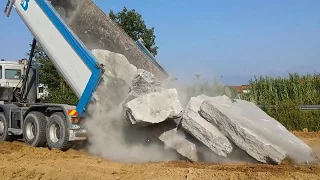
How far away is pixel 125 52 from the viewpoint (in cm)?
1108

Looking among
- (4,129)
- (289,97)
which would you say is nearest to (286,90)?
(289,97)

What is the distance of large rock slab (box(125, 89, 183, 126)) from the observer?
8.17 m

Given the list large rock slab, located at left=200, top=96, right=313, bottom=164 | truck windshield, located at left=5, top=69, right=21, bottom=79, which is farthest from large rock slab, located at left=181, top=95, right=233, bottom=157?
truck windshield, located at left=5, top=69, right=21, bottom=79

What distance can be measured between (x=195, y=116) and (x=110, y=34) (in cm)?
413

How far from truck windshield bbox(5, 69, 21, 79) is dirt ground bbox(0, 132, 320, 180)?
13.0 ft

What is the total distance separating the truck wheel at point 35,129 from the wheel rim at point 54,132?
36 cm

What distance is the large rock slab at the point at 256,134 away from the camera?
24.5ft

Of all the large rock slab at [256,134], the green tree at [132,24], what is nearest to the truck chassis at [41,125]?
the large rock slab at [256,134]

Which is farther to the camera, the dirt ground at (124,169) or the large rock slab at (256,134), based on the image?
the large rock slab at (256,134)

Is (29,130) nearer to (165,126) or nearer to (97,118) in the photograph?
(97,118)

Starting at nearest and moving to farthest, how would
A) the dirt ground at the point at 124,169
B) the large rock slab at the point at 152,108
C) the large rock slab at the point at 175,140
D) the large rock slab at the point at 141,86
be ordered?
the dirt ground at the point at 124,169 → the large rock slab at the point at 152,108 → the large rock slab at the point at 175,140 → the large rock slab at the point at 141,86

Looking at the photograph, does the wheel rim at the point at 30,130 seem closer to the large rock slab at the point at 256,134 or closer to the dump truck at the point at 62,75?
the dump truck at the point at 62,75

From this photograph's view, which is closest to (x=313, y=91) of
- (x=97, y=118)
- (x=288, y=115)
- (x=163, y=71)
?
(x=288, y=115)

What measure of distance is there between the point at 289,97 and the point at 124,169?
11.4 meters
